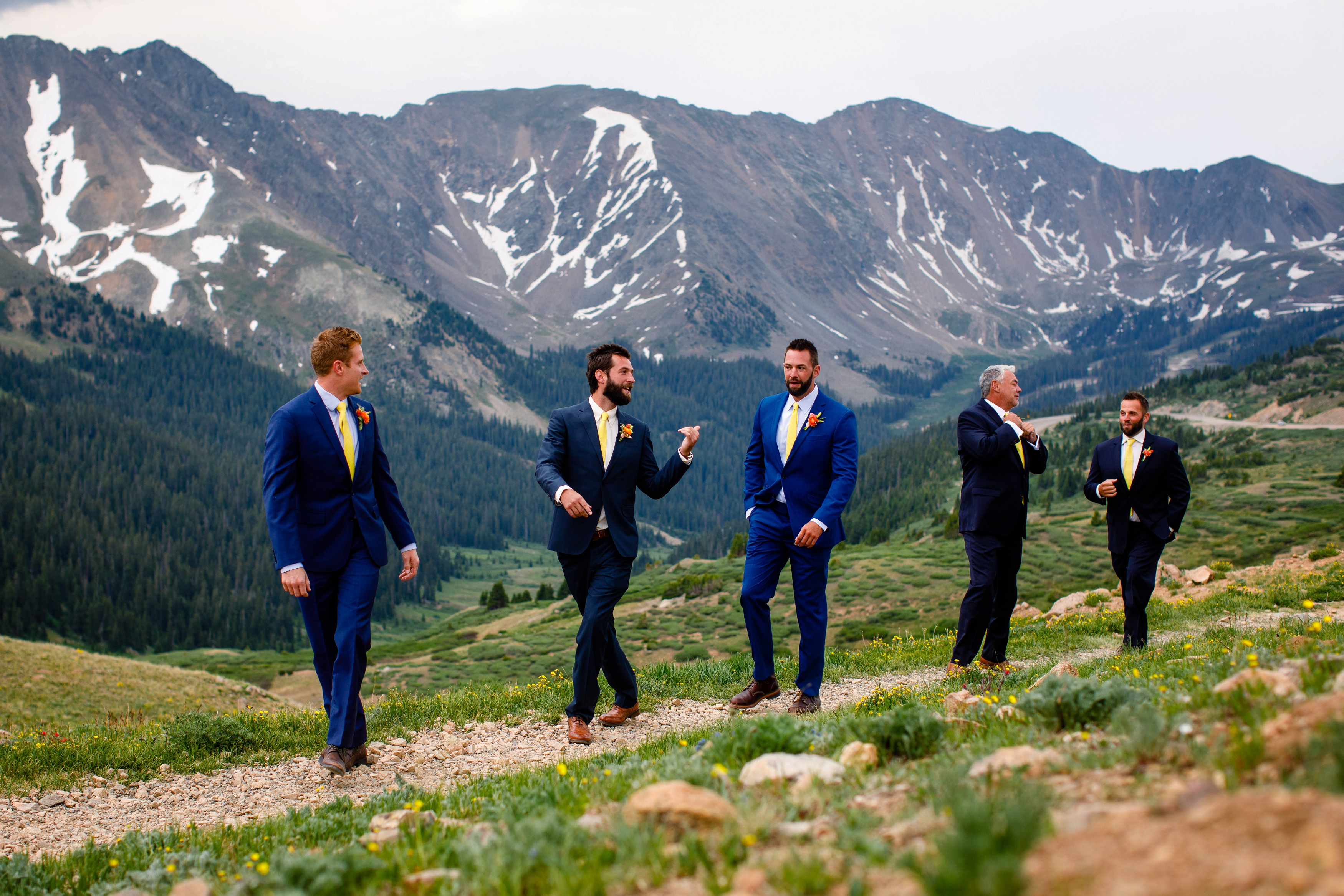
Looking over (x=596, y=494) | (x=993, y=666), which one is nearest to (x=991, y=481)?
(x=993, y=666)

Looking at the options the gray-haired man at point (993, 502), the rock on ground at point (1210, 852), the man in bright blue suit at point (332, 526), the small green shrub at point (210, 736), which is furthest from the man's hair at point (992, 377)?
the small green shrub at point (210, 736)

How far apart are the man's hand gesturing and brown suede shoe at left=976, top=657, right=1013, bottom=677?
15.8 feet

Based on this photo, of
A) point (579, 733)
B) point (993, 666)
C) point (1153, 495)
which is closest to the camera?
point (579, 733)

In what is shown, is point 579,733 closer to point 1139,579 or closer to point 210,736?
point 210,736

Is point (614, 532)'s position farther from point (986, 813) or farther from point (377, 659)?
point (377, 659)

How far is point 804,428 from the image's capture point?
891 centimetres

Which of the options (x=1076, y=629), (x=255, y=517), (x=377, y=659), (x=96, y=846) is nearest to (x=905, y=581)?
(x=1076, y=629)

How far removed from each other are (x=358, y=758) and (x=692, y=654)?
2274cm

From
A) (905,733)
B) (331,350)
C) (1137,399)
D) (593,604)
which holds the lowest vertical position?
(905,733)

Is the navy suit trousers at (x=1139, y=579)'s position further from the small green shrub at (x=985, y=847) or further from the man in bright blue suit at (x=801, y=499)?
the small green shrub at (x=985, y=847)

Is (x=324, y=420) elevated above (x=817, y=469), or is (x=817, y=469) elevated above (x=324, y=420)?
(x=324, y=420)

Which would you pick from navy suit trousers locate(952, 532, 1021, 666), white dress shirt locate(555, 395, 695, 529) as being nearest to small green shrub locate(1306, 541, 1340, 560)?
navy suit trousers locate(952, 532, 1021, 666)

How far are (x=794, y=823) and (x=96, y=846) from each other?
17.3 feet

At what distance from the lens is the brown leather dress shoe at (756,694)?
30.6 feet
